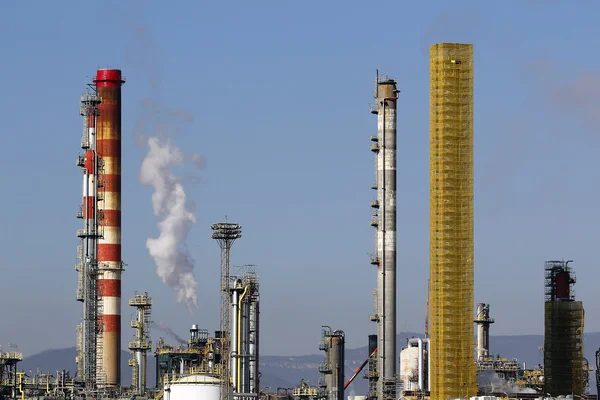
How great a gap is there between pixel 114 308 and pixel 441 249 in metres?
38.3

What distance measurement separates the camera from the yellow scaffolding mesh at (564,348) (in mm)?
154750

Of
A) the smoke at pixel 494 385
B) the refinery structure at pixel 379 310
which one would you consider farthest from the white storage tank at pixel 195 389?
the smoke at pixel 494 385

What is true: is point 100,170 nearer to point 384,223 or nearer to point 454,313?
point 384,223

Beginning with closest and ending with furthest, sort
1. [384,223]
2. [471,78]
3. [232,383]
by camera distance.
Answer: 1. [232,383]
2. [471,78]
3. [384,223]

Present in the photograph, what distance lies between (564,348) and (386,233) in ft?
81.8

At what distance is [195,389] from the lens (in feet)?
378

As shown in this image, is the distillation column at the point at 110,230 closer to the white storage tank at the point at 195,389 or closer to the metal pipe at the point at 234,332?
the metal pipe at the point at 234,332

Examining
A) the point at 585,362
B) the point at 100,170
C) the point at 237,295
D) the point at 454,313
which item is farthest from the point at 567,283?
the point at 100,170

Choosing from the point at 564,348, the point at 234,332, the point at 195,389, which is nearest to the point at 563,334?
the point at 564,348

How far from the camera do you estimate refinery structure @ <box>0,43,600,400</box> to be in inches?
5236

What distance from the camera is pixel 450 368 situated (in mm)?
133250

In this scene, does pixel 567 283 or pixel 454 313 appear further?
pixel 567 283

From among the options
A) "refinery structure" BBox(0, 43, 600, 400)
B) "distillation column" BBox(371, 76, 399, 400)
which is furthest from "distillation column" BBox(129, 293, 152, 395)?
"distillation column" BBox(371, 76, 399, 400)

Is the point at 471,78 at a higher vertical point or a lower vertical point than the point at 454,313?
higher
